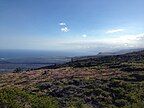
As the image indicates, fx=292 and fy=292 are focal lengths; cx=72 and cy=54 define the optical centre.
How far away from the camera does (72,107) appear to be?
99.1 ft

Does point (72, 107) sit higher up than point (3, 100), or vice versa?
point (3, 100)

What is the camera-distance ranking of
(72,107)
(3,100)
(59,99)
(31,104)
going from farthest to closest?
(59,99)
(72,107)
(31,104)
(3,100)

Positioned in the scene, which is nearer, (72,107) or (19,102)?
(19,102)

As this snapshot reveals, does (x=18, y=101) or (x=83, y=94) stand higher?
(x=18, y=101)

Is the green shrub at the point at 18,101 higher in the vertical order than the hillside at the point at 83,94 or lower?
higher

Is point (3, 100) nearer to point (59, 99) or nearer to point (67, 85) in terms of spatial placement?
point (59, 99)

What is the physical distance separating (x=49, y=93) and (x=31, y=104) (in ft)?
44.1

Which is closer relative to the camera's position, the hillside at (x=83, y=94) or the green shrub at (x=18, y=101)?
the green shrub at (x=18, y=101)

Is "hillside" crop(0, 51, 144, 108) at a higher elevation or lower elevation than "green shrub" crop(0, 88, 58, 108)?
lower

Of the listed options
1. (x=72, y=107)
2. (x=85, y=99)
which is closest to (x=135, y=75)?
(x=85, y=99)

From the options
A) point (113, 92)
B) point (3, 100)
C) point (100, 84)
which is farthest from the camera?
point (100, 84)

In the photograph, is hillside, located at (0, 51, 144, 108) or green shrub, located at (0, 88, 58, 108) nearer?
green shrub, located at (0, 88, 58, 108)

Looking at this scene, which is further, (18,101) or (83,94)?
(83,94)

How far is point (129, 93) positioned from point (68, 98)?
7.60 m
